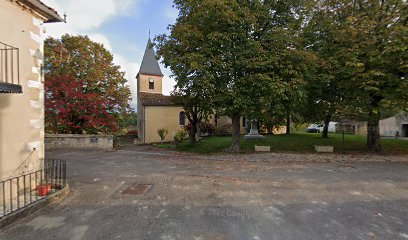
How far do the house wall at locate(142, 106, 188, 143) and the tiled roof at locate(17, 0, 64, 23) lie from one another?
19293 millimetres

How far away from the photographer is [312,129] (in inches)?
1583

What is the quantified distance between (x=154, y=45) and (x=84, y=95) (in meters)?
5.86

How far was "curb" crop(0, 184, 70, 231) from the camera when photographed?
4.68 metres

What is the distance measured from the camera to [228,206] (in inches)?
224

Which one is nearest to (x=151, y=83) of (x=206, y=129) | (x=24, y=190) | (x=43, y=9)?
(x=206, y=129)

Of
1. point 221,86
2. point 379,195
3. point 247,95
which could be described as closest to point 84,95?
point 221,86

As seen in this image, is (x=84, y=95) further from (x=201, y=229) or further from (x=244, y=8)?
(x=201, y=229)

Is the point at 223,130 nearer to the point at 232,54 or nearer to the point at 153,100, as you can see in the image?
the point at 153,100

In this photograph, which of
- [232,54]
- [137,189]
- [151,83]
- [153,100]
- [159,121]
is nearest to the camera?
[137,189]

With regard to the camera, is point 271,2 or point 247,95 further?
point 271,2

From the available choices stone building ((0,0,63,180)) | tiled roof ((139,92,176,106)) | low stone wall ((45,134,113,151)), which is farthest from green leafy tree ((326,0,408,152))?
tiled roof ((139,92,176,106))

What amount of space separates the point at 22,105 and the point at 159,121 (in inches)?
821

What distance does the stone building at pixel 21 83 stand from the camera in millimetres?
5730

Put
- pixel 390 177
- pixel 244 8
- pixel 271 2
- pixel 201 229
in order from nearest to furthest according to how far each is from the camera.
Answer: pixel 201 229, pixel 390 177, pixel 244 8, pixel 271 2
